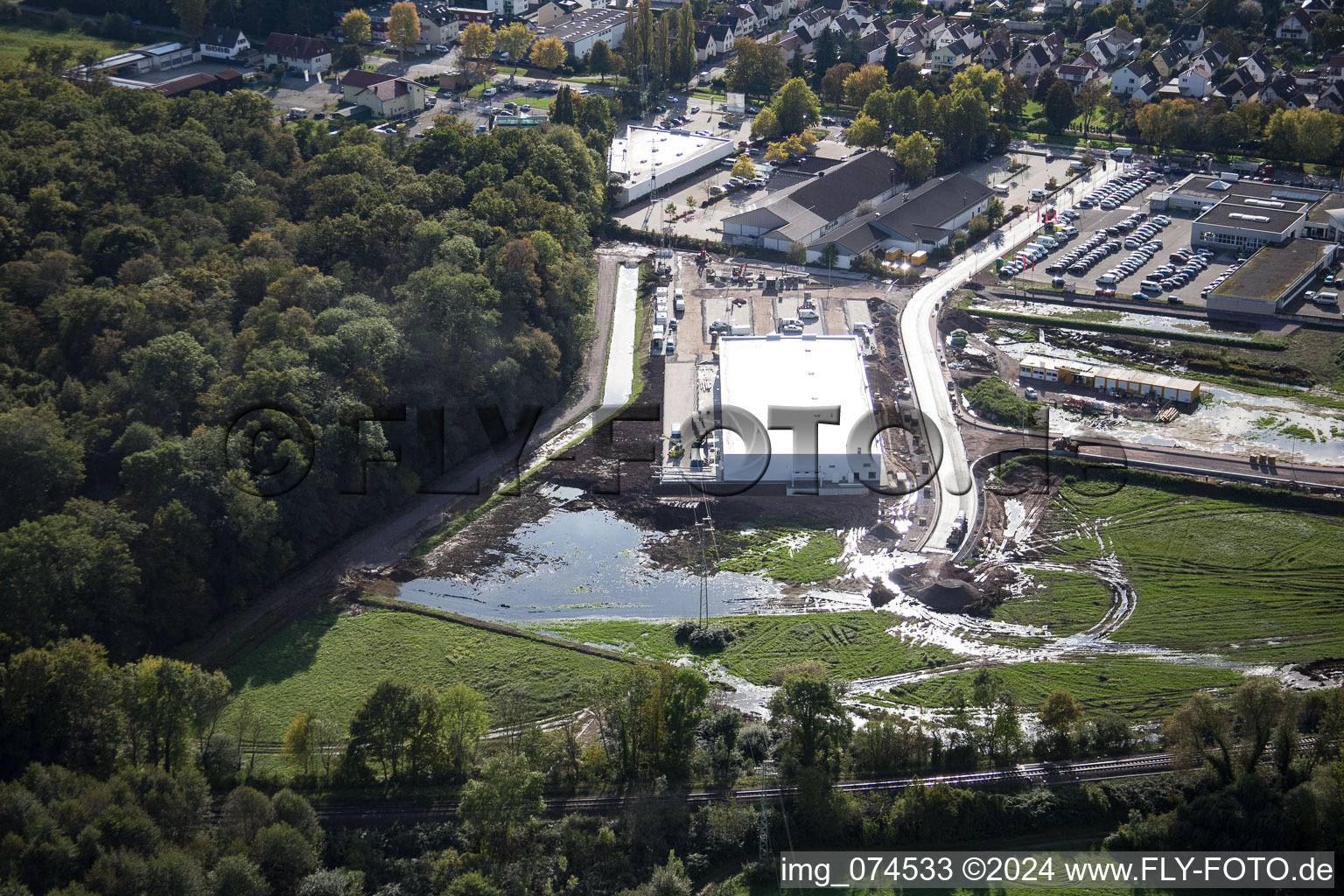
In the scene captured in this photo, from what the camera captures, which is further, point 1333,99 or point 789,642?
point 1333,99

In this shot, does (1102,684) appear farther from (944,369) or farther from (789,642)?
(944,369)

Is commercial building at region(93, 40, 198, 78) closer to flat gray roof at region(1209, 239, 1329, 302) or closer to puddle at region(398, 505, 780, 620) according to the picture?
puddle at region(398, 505, 780, 620)

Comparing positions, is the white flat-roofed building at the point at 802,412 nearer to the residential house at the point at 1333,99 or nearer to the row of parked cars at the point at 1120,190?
the row of parked cars at the point at 1120,190

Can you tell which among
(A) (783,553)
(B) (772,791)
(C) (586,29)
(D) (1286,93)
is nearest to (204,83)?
(C) (586,29)

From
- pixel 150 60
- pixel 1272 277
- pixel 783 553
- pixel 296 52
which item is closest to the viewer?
pixel 783 553

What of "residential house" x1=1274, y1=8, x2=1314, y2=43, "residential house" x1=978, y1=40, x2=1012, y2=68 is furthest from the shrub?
"residential house" x1=1274, y1=8, x2=1314, y2=43
